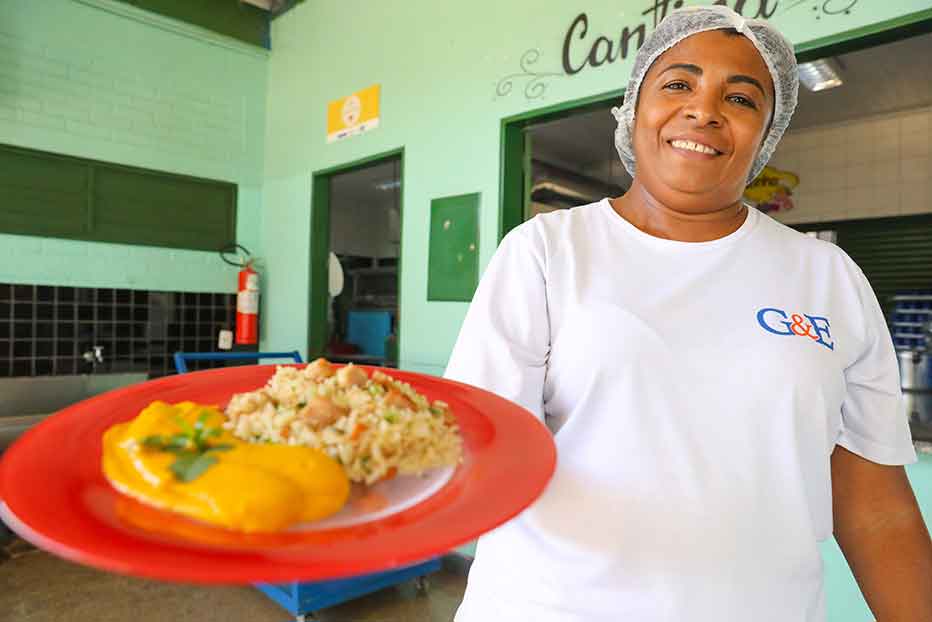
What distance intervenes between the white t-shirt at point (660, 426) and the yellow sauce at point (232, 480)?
Answer: 338 mm

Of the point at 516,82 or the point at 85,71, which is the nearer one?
the point at 516,82

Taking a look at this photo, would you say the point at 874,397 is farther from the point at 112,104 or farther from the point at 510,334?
the point at 112,104

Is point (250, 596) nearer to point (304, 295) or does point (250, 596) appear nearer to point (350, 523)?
point (304, 295)

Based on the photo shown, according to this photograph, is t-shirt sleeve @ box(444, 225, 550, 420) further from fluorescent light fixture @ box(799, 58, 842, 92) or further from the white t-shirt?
fluorescent light fixture @ box(799, 58, 842, 92)

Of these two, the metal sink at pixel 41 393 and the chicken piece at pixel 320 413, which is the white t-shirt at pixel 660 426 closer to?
the chicken piece at pixel 320 413

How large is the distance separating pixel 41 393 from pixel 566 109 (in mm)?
3732

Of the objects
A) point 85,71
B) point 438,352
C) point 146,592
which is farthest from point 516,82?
point 146,592

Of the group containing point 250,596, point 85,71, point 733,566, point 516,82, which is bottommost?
point 250,596

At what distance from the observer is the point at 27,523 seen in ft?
1.62

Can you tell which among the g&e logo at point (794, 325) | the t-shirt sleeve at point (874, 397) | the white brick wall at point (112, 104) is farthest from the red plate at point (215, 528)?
the white brick wall at point (112, 104)

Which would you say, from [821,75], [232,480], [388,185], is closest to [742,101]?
[232,480]

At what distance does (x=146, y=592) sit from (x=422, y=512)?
3.46 m

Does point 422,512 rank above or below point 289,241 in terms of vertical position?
below

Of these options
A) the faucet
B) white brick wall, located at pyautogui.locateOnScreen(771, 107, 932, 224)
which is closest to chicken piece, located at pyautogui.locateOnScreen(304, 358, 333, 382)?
the faucet
